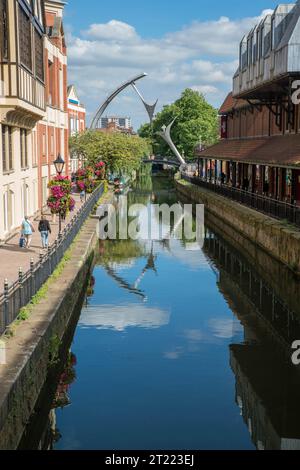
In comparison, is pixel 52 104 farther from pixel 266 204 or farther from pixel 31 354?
pixel 31 354

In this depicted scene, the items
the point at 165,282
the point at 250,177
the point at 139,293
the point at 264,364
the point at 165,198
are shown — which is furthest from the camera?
the point at 165,198

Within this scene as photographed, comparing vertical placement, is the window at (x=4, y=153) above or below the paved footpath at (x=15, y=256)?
above

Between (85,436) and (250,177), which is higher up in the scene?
(250,177)

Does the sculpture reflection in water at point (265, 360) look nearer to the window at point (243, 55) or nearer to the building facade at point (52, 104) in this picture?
the building facade at point (52, 104)

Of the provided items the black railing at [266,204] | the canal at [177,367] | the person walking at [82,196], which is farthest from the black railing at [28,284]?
the person walking at [82,196]

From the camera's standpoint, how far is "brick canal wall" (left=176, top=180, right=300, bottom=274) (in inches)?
934

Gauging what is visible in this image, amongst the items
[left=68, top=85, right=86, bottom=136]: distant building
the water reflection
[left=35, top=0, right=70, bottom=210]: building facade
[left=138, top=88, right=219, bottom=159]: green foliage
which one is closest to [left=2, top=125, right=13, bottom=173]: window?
[left=35, top=0, right=70, bottom=210]: building facade

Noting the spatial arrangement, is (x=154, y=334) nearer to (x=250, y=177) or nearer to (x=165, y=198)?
(x=250, y=177)

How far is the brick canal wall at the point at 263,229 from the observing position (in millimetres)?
23734

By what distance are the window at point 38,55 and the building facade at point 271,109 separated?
39.5 feet
